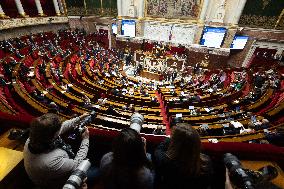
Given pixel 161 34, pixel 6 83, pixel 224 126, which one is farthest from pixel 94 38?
pixel 224 126

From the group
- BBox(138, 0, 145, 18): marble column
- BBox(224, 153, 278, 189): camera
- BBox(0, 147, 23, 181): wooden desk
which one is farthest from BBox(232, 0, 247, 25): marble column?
BBox(0, 147, 23, 181): wooden desk

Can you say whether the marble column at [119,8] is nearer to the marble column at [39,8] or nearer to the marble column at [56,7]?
the marble column at [56,7]

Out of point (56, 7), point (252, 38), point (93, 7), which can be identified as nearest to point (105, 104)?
point (252, 38)

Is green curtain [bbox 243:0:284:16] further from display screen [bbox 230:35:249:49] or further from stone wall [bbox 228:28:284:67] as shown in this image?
display screen [bbox 230:35:249:49]

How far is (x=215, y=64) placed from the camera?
12.8 meters

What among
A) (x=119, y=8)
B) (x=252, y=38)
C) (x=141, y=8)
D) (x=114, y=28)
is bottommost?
(x=114, y=28)

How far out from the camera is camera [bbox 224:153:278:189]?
146cm

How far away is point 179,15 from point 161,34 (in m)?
1.96

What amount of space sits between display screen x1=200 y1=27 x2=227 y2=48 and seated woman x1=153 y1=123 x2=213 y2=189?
1223 cm

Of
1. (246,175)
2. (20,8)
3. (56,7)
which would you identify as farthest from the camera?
(56,7)

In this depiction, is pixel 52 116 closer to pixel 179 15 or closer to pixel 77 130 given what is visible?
pixel 77 130

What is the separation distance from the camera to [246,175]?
1.50 m

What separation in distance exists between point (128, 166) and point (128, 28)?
48.5 feet

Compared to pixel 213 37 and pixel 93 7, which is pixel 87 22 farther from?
pixel 213 37
